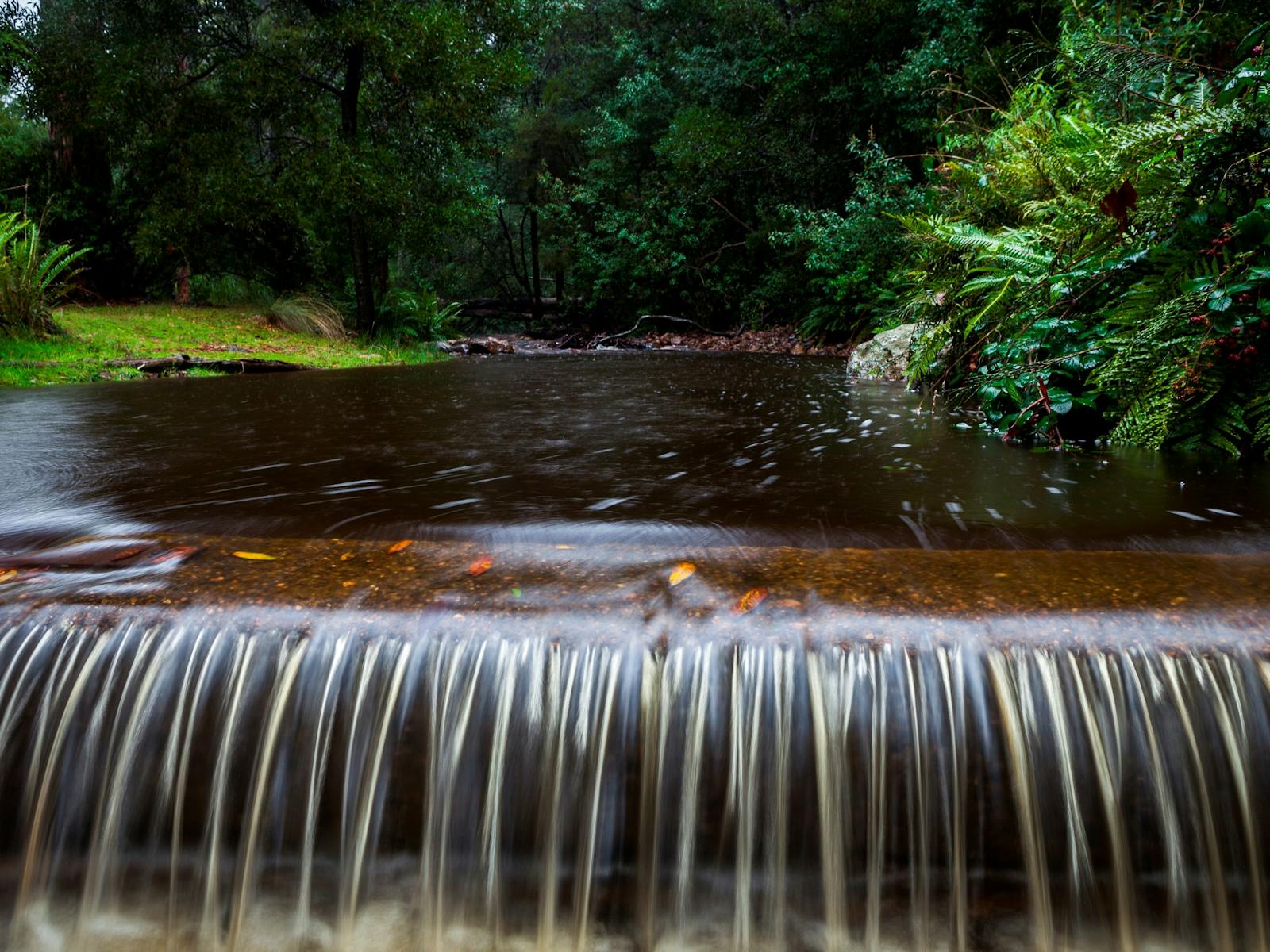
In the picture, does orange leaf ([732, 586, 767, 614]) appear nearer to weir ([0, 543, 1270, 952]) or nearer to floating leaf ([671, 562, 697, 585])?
weir ([0, 543, 1270, 952])

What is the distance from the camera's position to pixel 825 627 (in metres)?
1.87

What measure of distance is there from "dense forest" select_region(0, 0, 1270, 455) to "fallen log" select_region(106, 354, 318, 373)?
11.1 feet

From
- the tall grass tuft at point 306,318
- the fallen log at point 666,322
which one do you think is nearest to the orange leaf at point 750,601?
the tall grass tuft at point 306,318

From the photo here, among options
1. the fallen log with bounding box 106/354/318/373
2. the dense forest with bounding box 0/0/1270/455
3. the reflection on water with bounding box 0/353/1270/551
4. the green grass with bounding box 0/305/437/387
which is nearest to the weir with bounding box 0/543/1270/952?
the reflection on water with bounding box 0/353/1270/551

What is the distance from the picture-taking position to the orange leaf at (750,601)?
1.96 metres

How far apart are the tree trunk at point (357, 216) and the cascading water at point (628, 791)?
1186 cm

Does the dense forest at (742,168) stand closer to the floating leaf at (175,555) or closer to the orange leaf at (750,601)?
the orange leaf at (750,601)

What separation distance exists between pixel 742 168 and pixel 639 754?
18012 millimetres

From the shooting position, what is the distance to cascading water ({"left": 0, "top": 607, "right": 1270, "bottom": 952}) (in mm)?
1700

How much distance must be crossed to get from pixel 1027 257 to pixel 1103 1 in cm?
323

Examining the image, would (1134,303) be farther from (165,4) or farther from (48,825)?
(165,4)

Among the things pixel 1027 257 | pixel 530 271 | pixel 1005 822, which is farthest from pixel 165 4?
pixel 530 271

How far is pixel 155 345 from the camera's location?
10242 millimetres

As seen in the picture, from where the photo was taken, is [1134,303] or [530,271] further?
[530,271]
